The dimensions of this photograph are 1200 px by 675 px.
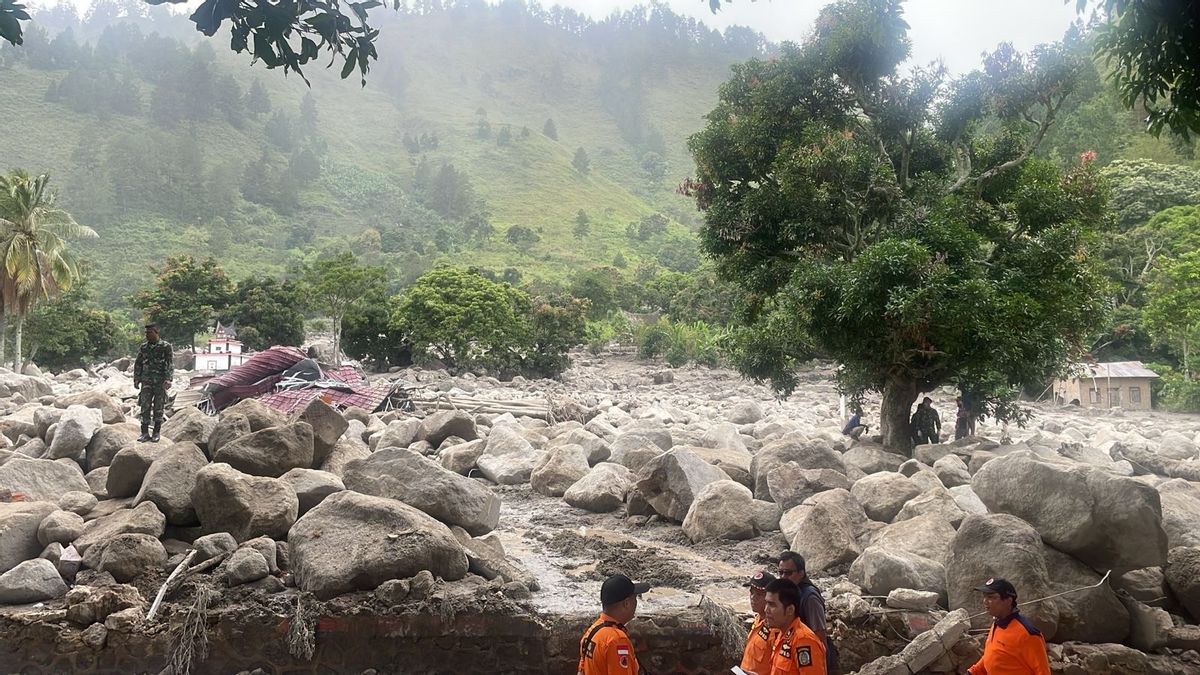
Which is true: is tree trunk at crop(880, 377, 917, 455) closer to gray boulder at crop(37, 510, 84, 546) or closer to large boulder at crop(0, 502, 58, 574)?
gray boulder at crop(37, 510, 84, 546)

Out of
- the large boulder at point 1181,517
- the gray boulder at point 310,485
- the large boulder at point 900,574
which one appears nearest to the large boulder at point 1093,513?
the large boulder at point 900,574

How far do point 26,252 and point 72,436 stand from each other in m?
26.4

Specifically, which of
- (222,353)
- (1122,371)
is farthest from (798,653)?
(222,353)

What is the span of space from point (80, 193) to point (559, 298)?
6716 cm

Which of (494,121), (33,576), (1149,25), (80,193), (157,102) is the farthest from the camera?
(494,121)

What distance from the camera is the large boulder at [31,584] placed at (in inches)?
306

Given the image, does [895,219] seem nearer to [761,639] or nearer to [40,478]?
[761,639]

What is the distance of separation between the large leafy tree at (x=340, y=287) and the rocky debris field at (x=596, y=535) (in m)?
29.6

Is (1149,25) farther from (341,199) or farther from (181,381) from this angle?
(341,199)

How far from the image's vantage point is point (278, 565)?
8.38 metres

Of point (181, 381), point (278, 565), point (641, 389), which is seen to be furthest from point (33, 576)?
point (641, 389)

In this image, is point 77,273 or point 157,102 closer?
point 77,273

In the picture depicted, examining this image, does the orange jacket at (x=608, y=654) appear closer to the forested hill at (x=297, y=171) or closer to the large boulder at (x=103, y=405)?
the large boulder at (x=103, y=405)

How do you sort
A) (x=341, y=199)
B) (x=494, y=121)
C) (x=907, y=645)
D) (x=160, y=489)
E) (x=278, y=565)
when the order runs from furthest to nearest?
1. (x=494, y=121)
2. (x=341, y=199)
3. (x=160, y=489)
4. (x=278, y=565)
5. (x=907, y=645)
